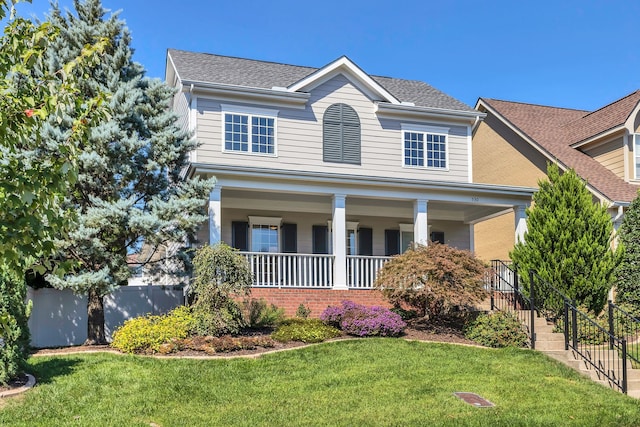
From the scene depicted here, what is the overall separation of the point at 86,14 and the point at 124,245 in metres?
5.40

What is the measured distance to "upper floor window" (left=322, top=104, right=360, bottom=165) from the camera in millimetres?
19906

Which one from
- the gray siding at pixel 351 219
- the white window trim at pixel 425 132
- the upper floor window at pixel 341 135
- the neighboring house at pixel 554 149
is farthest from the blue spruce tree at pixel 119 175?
the neighboring house at pixel 554 149

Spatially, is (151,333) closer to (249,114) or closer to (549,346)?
(549,346)

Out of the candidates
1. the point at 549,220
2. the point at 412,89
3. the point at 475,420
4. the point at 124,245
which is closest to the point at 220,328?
the point at 124,245

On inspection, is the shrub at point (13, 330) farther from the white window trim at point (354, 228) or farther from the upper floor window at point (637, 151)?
the upper floor window at point (637, 151)

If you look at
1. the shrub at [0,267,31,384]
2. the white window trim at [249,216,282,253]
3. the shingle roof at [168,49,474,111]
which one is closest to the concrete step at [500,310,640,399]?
the white window trim at [249,216,282,253]

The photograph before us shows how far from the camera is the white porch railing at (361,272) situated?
1770cm

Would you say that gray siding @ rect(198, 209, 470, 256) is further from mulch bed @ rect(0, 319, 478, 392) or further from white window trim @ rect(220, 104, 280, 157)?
mulch bed @ rect(0, 319, 478, 392)

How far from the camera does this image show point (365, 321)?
46.1 feet

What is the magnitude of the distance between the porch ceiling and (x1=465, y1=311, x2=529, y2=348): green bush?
497 centimetres

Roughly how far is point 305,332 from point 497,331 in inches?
160

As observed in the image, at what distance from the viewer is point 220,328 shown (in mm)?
13391

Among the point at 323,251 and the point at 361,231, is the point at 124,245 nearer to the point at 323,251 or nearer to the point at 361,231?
the point at 323,251

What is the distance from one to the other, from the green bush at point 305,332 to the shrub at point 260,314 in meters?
0.85
